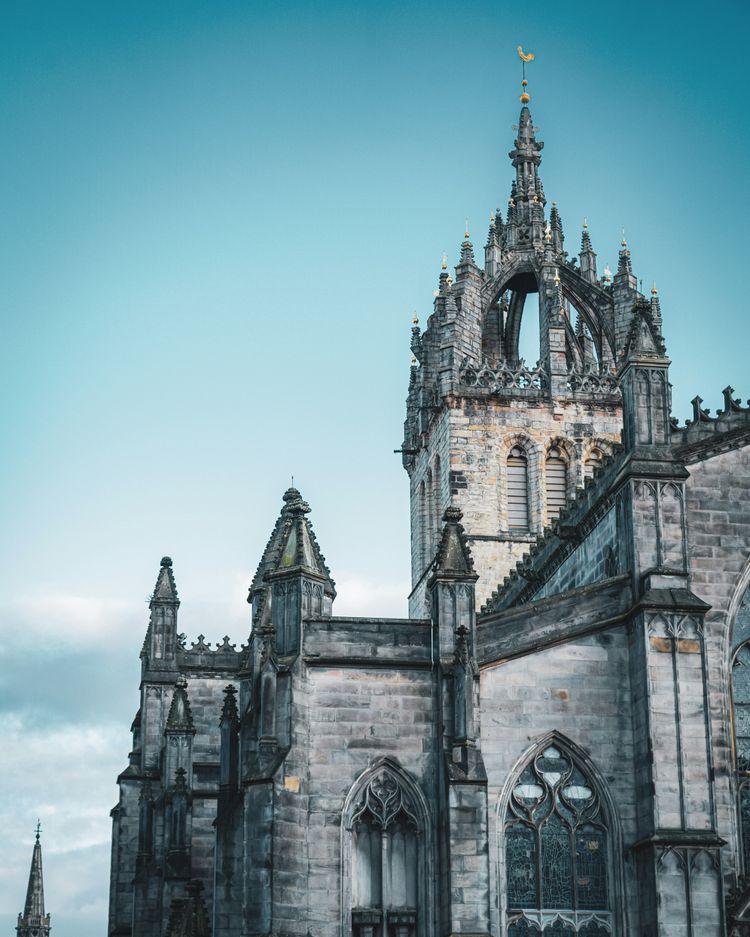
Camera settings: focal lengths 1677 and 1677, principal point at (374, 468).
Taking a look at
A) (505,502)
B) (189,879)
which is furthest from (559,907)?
(505,502)

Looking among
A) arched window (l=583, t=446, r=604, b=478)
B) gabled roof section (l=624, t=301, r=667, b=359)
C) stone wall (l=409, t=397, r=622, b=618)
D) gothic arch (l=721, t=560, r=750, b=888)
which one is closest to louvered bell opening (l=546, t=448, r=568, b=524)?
stone wall (l=409, t=397, r=622, b=618)

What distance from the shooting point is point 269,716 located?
31594mm

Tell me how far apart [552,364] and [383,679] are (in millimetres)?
29677

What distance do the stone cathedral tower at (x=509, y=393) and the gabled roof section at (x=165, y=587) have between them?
10.1 m

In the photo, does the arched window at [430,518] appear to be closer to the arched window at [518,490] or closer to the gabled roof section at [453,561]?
the arched window at [518,490]

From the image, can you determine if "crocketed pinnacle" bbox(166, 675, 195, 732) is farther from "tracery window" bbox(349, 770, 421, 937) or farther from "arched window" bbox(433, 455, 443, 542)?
"arched window" bbox(433, 455, 443, 542)

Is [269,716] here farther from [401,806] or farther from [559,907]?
[559,907]

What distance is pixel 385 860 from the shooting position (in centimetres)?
3167

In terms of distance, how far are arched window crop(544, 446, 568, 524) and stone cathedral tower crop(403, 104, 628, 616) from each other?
5cm

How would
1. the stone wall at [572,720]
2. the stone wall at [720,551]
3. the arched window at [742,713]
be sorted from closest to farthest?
1. the stone wall at [572,720]
2. the arched window at [742,713]
3. the stone wall at [720,551]

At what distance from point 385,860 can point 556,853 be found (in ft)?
11.3

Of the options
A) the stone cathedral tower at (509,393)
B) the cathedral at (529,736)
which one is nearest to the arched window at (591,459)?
the stone cathedral tower at (509,393)

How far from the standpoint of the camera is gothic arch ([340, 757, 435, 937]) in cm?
3139

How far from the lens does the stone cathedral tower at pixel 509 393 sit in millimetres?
58188
